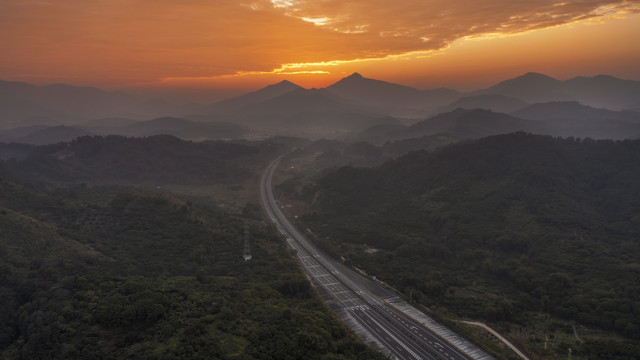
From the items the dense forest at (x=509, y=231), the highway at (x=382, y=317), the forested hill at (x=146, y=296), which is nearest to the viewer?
the forested hill at (x=146, y=296)

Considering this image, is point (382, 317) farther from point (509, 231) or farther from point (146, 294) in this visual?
point (509, 231)

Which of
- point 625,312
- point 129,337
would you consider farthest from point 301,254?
point 625,312

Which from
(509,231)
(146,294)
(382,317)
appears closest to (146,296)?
(146,294)

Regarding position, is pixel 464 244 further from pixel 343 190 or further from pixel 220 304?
pixel 220 304

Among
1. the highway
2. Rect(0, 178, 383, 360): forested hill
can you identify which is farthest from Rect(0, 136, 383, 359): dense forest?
the highway

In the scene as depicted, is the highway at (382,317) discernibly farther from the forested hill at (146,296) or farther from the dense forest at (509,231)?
the forested hill at (146,296)

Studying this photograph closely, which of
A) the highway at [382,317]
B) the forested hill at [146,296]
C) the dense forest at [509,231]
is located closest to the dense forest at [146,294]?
the forested hill at [146,296]
